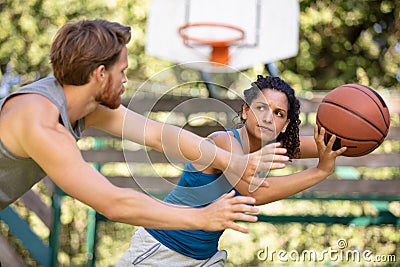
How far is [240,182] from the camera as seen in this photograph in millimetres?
2859

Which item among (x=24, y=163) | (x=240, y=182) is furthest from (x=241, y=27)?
(x=24, y=163)

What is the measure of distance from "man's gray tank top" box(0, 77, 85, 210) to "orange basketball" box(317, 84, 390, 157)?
1.06 meters

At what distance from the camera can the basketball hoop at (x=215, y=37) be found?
714 centimetres

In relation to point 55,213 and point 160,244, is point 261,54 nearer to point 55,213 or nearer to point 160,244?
point 55,213

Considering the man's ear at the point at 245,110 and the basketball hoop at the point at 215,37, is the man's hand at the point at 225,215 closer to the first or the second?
the man's ear at the point at 245,110

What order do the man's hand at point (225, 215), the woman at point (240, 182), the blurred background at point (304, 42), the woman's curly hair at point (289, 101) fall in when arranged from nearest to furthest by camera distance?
the man's hand at point (225, 215)
the woman at point (240, 182)
the woman's curly hair at point (289, 101)
the blurred background at point (304, 42)

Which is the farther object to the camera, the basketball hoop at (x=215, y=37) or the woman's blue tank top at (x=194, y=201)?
the basketball hoop at (x=215, y=37)

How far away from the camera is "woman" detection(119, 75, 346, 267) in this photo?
2.94 metres

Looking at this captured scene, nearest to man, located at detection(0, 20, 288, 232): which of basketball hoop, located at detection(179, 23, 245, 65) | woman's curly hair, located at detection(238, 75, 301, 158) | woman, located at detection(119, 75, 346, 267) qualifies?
woman, located at detection(119, 75, 346, 267)

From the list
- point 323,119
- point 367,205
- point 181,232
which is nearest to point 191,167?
point 181,232

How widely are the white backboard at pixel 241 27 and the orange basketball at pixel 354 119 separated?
4.02 metres

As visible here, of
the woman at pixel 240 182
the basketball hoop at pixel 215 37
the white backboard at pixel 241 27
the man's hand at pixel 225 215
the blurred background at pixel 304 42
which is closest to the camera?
the man's hand at pixel 225 215

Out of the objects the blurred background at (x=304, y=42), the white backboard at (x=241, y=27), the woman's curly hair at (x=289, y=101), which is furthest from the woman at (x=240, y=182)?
the blurred background at (x=304, y=42)

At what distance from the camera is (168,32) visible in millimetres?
7574
